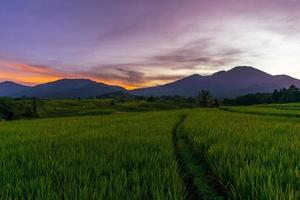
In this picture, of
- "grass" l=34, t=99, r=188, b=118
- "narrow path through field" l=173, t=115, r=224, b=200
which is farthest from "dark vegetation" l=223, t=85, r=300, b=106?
"narrow path through field" l=173, t=115, r=224, b=200

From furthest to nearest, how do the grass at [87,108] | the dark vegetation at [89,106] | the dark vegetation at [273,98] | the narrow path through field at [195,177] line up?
the dark vegetation at [273,98] < the grass at [87,108] < the dark vegetation at [89,106] < the narrow path through field at [195,177]

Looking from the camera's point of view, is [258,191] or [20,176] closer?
[258,191]

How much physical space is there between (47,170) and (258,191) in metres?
3.04

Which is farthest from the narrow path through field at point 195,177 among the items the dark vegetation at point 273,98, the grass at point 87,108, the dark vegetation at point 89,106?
the dark vegetation at point 273,98

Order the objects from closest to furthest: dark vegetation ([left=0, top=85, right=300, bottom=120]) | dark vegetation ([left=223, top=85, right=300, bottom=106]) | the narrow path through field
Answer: the narrow path through field, dark vegetation ([left=0, top=85, right=300, bottom=120]), dark vegetation ([left=223, top=85, right=300, bottom=106])

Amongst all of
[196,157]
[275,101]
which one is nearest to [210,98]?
[275,101]

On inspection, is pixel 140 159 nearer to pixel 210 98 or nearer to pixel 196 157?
pixel 196 157

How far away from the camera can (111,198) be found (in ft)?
9.40

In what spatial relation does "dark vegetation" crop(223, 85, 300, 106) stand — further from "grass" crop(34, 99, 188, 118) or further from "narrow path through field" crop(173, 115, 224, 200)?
"narrow path through field" crop(173, 115, 224, 200)

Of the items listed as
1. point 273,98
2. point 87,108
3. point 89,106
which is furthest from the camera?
point 273,98

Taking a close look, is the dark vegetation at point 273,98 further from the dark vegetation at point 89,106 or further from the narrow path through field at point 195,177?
the narrow path through field at point 195,177

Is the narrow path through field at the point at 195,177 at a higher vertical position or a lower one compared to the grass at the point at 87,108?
higher

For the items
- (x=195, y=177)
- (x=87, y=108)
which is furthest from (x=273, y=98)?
(x=195, y=177)

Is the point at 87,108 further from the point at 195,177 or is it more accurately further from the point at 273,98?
the point at 195,177
